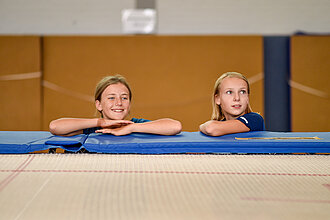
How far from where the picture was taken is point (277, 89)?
3.83 m

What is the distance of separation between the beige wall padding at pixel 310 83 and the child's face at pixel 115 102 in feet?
8.93

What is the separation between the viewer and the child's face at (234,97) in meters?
1.64

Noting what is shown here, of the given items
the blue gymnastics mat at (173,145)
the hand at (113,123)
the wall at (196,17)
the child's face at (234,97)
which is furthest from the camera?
the wall at (196,17)

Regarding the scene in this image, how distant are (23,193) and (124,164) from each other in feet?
1.13

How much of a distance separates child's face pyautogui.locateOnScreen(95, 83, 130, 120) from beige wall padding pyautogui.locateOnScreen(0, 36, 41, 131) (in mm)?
2300

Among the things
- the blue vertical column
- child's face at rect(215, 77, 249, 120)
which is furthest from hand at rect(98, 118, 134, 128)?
the blue vertical column

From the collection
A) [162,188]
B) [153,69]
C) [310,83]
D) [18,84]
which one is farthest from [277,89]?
[162,188]

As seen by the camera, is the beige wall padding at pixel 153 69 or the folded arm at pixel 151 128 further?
the beige wall padding at pixel 153 69

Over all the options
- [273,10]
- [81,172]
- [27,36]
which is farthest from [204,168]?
[273,10]

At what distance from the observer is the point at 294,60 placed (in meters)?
3.72

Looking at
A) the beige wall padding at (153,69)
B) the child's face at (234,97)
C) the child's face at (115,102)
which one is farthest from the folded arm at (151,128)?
the beige wall padding at (153,69)

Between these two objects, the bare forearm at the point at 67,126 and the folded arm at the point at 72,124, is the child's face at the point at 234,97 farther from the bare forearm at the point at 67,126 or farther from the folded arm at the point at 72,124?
the bare forearm at the point at 67,126

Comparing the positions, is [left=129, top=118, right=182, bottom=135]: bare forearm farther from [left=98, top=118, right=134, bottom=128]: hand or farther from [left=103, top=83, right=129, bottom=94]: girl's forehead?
[left=103, top=83, right=129, bottom=94]: girl's forehead

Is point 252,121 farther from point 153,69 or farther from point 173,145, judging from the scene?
point 153,69
